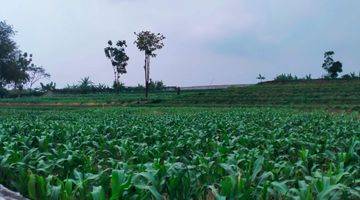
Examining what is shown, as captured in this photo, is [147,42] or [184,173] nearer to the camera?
[184,173]

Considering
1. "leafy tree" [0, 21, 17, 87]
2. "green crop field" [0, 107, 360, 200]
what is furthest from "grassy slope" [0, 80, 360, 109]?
"green crop field" [0, 107, 360, 200]

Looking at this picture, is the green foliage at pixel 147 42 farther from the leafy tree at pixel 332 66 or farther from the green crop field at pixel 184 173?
the green crop field at pixel 184 173

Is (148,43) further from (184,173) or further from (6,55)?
(184,173)

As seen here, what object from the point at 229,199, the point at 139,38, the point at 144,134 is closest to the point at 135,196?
the point at 229,199

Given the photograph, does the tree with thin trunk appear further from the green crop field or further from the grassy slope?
the green crop field

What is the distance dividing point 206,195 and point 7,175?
2.89m

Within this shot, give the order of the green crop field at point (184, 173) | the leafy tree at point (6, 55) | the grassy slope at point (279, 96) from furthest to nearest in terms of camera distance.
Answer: the leafy tree at point (6, 55), the grassy slope at point (279, 96), the green crop field at point (184, 173)

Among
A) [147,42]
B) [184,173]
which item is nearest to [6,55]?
[147,42]

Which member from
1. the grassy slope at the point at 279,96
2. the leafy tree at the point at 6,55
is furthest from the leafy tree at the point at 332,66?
the leafy tree at the point at 6,55

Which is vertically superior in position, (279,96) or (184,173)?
(184,173)

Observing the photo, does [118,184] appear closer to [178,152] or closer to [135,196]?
[135,196]

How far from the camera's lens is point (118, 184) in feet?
17.1

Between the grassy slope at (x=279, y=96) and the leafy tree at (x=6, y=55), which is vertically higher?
the leafy tree at (x=6, y=55)

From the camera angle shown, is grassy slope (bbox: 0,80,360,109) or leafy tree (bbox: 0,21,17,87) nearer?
grassy slope (bbox: 0,80,360,109)
